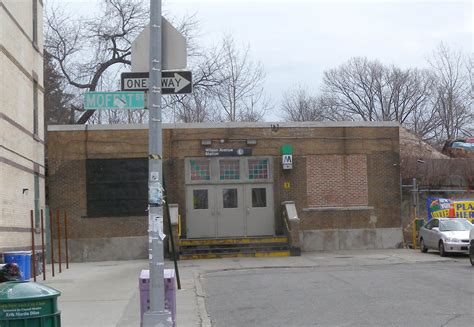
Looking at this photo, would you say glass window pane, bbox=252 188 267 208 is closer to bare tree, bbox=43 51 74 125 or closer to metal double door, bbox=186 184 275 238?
metal double door, bbox=186 184 275 238

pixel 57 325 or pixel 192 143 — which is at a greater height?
pixel 192 143

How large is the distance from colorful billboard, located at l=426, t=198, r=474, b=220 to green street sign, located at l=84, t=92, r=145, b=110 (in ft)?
76.0

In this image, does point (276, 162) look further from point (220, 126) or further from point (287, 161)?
point (220, 126)

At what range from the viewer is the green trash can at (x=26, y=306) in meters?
5.55

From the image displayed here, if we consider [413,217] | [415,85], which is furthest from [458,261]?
[415,85]

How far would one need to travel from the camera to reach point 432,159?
32031 mm

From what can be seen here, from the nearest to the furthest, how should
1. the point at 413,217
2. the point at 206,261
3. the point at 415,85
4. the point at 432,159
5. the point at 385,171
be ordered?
the point at 206,261 < the point at 385,171 < the point at 413,217 < the point at 432,159 < the point at 415,85

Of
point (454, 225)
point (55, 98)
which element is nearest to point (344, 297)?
point (454, 225)

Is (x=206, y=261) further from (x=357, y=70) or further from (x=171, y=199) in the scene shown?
(x=357, y=70)

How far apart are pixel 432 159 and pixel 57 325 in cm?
2877

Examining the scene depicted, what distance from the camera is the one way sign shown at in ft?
26.0

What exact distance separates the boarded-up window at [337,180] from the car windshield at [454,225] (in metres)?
3.59

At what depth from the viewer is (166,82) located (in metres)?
7.93

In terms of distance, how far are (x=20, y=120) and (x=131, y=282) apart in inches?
262
